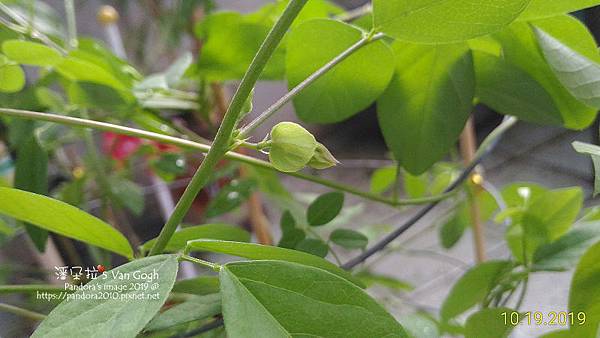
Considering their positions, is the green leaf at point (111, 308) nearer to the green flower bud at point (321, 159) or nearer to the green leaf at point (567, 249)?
the green flower bud at point (321, 159)

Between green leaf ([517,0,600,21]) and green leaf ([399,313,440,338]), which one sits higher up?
green leaf ([517,0,600,21])

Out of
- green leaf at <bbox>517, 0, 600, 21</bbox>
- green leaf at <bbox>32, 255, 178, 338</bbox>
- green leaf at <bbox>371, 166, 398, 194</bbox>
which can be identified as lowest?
green leaf at <bbox>32, 255, 178, 338</bbox>

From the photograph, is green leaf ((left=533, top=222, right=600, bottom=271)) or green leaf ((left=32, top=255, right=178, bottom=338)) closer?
green leaf ((left=32, top=255, right=178, bottom=338))

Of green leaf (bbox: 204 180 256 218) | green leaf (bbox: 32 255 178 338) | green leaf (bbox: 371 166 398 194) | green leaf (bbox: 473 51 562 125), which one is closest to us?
green leaf (bbox: 32 255 178 338)

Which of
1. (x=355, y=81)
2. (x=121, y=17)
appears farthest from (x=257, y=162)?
(x=121, y=17)

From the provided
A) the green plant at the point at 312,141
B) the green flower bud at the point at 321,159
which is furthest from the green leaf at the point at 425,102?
the green flower bud at the point at 321,159

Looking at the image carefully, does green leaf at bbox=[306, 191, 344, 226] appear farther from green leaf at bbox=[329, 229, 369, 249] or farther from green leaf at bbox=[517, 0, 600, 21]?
green leaf at bbox=[517, 0, 600, 21]

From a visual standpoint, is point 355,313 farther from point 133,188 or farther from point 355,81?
→ point 133,188

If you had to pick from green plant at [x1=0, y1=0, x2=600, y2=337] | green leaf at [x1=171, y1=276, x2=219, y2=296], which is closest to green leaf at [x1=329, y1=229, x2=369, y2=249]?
green plant at [x1=0, y1=0, x2=600, y2=337]

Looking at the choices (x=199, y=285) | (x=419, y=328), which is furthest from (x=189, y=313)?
(x=419, y=328)
